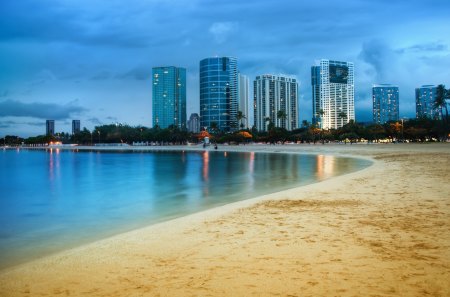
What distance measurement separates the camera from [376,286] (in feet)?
16.2

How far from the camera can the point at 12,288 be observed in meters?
5.76

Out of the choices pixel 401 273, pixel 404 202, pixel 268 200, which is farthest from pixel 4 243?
pixel 404 202

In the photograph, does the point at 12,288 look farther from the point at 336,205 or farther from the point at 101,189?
the point at 101,189

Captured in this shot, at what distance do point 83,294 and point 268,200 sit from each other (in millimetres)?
9029

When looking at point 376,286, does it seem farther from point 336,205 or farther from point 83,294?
point 336,205

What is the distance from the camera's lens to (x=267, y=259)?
20.5ft

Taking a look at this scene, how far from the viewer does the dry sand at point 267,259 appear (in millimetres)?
5090

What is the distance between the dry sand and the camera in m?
5.09

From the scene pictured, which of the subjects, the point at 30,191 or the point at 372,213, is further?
the point at 30,191

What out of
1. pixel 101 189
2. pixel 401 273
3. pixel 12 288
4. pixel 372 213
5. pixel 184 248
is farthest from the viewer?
pixel 101 189

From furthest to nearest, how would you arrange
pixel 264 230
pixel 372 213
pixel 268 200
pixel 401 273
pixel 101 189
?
pixel 101 189, pixel 268 200, pixel 372 213, pixel 264 230, pixel 401 273

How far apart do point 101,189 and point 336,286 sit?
70.4ft

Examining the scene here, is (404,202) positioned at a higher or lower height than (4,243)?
higher

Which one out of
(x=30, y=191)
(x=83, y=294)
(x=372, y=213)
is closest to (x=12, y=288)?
(x=83, y=294)
